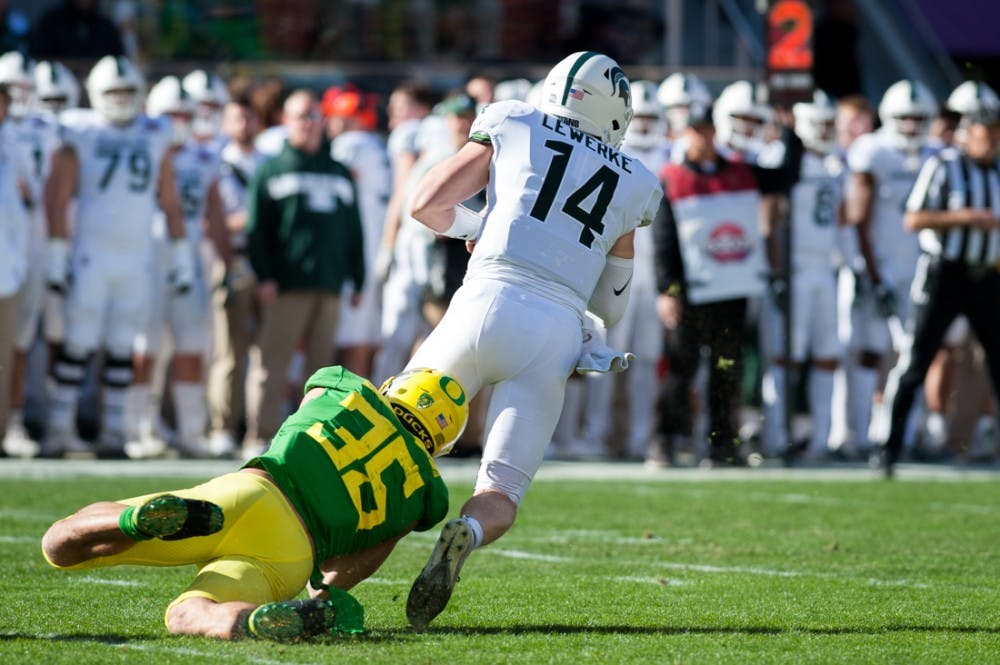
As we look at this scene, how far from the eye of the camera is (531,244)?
20.1ft

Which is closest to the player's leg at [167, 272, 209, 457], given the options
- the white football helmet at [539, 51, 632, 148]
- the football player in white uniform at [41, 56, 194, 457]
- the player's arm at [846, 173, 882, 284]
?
the football player in white uniform at [41, 56, 194, 457]

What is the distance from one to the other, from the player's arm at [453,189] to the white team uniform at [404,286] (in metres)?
6.31

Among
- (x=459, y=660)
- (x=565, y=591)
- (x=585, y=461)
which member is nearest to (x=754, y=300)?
(x=585, y=461)

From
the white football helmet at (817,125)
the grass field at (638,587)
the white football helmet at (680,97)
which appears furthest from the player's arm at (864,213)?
the grass field at (638,587)

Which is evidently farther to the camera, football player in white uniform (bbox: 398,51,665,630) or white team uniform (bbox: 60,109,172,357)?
white team uniform (bbox: 60,109,172,357)

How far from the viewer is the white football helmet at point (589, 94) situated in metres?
6.37

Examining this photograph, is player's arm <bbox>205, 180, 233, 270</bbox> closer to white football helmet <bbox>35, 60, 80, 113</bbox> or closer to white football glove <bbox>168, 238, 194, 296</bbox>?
white football glove <bbox>168, 238, 194, 296</bbox>

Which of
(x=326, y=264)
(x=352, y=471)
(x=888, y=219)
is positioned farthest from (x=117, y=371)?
(x=352, y=471)

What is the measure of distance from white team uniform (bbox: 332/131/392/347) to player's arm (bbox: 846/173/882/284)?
334 cm

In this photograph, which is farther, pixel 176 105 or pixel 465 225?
pixel 176 105

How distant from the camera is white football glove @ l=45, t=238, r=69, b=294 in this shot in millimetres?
12000

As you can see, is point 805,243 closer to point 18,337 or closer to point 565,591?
point 18,337

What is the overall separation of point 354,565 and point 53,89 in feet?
26.1

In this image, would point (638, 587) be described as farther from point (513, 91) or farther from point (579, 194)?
point (513, 91)
